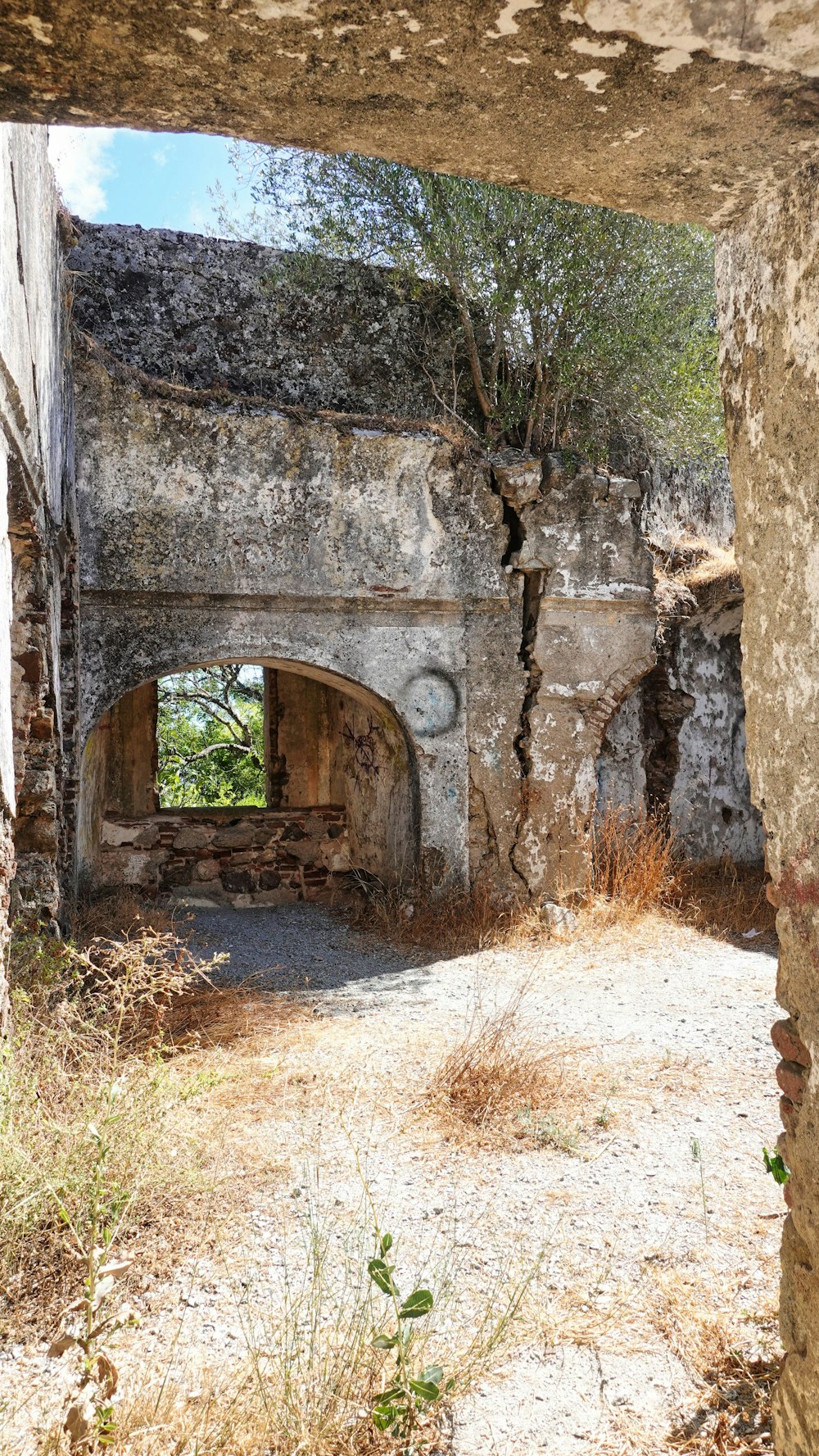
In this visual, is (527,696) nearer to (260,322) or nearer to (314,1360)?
(260,322)

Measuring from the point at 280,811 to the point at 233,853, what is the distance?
0.68 m

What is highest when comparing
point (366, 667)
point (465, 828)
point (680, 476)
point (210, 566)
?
point (680, 476)

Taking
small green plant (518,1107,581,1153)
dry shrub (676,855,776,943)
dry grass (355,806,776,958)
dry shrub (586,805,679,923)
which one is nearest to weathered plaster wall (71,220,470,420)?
dry shrub (586,805,679,923)

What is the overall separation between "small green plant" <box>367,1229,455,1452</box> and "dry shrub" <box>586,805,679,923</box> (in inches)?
234

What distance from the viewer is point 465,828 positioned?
8.24 meters

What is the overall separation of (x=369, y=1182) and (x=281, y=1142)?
0.50 m

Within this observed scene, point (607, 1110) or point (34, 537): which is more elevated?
point (34, 537)

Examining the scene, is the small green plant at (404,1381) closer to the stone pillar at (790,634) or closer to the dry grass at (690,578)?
the stone pillar at (790,634)

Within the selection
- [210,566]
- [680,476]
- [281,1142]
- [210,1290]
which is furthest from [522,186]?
[680,476]

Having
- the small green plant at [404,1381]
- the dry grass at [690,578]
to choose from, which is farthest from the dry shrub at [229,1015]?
the dry grass at [690,578]

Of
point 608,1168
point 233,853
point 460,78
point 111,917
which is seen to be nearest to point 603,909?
point 111,917

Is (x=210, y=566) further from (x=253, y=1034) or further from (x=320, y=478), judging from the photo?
(x=253, y=1034)

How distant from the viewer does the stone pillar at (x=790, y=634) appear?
1.71 meters

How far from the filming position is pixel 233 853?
10562 millimetres
